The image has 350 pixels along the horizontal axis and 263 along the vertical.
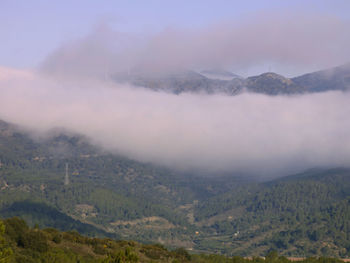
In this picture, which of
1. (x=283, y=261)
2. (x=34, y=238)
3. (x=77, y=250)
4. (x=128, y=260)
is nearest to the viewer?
(x=128, y=260)

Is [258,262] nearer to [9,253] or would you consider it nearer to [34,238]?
[34,238]

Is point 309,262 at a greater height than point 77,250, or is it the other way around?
point 77,250

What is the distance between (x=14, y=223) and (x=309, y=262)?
111 meters

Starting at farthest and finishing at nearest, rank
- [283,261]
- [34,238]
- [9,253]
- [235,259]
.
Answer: [283,261] < [235,259] < [34,238] < [9,253]

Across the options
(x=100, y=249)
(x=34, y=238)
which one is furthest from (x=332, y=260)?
(x=34, y=238)

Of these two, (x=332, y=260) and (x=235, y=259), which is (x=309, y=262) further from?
(x=235, y=259)

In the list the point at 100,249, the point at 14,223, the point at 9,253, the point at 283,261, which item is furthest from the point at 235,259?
the point at 9,253

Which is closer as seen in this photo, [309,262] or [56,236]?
[56,236]

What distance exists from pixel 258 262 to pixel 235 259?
29.0 feet

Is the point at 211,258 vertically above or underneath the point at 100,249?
underneath

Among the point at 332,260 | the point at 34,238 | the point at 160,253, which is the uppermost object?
the point at 34,238

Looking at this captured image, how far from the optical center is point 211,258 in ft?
574

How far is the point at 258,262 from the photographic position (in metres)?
177

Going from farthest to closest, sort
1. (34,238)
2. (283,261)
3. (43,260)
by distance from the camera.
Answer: (283,261) → (34,238) → (43,260)
